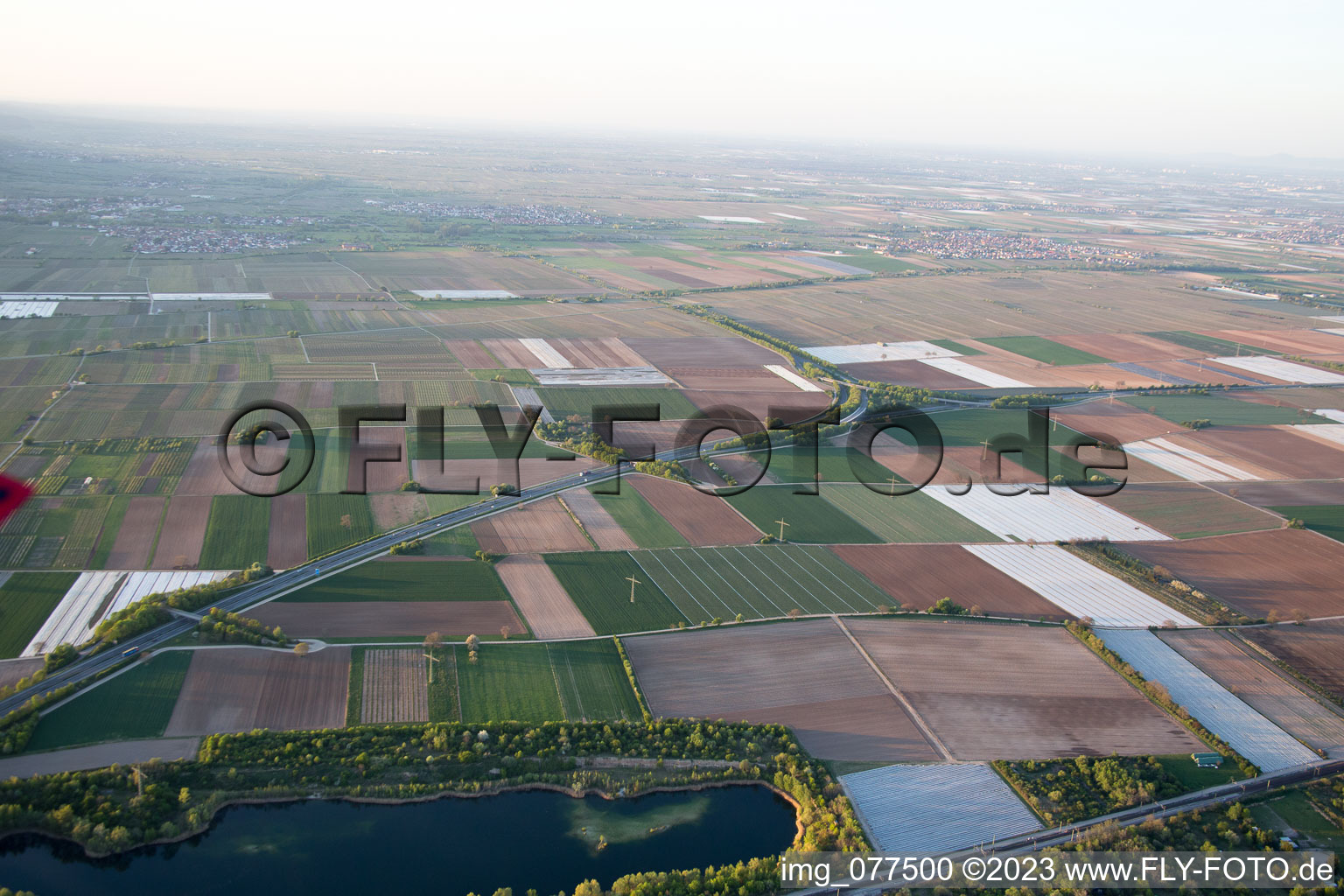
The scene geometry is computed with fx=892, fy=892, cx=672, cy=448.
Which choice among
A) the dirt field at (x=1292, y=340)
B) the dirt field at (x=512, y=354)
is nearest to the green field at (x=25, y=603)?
the dirt field at (x=512, y=354)

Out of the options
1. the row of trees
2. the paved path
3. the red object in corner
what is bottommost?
the row of trees

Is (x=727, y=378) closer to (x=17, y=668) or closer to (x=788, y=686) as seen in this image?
(x=788, y=686)

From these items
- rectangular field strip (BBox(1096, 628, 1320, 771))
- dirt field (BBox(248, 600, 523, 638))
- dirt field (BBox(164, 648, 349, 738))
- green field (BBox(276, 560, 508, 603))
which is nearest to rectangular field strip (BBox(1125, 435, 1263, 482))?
rectangular field strip (BBox(1096, 628, 1320, 771))

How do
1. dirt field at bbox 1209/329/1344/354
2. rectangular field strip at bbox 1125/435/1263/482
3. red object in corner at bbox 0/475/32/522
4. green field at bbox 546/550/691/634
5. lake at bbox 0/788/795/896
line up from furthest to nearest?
1. dirt field at bbox 1209/329/1344/354
2. rectangular field strip at bbox 1125/435/1263/482
3. green field at bbox 546/550/691/634
4. lake at bbox 0/788/795/896
5. red object in corner at bbox 0/475/32/522

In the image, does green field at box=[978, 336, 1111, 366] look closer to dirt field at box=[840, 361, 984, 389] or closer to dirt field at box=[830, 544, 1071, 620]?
dirt field at box=[840, 361, 984, 389]

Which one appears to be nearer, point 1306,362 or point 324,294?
point 1306,362

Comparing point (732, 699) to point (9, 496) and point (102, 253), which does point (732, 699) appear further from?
point (102, 253)

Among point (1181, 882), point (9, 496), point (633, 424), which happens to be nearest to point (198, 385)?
point (633, 424)
